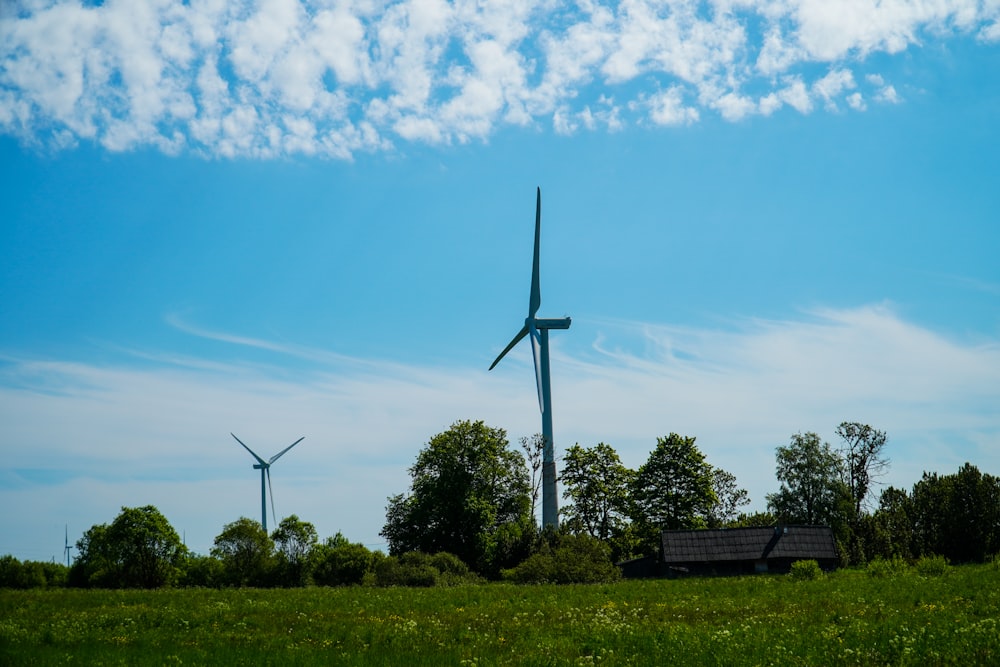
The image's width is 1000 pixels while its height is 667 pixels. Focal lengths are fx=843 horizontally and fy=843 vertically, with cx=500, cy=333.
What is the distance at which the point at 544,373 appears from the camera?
254ft

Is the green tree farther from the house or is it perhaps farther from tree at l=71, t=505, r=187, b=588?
tree at l=71, t=505, r=187, b=588

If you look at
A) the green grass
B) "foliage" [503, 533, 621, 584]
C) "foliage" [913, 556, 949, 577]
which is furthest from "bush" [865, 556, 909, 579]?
"foliage" [503, 533, 621, 584]

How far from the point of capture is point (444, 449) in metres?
71.6

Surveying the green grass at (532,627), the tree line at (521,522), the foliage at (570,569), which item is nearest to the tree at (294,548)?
the tree line at (521,522)

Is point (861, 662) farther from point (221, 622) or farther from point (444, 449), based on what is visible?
point (444, 449)

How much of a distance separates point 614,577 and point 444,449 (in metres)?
23.8

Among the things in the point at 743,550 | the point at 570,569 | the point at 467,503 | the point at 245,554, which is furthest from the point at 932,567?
the point at 245,554

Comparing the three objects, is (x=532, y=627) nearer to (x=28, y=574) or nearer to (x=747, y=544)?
(x=747, y=544)

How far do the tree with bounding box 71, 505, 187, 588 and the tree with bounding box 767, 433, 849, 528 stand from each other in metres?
58.6

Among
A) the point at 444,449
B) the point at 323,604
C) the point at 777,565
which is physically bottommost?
the point at 777,565

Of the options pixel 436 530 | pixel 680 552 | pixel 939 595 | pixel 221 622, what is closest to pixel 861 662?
pixel 939 595

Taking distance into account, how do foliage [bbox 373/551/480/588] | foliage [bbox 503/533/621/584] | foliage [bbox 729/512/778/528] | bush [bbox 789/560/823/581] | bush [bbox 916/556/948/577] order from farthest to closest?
foliage [bbox 729/512/778/528]
foliage [bbox 373/551/480/588]
foliage [bbox 503/533/621/584]
bush [bbox 789/560/823/581]
bush [bbox 916/556/948/577]

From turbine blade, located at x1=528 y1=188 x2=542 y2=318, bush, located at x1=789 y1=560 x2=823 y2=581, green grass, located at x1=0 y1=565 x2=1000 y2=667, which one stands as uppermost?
turbine blade, located at x1=528 y1=188 x2=542 y2=318

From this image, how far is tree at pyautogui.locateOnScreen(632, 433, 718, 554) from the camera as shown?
7544cm
